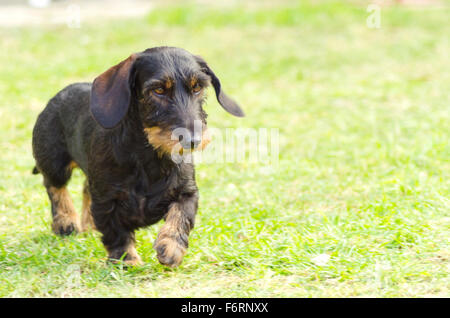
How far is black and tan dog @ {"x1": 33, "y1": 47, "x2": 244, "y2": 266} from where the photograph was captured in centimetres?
409

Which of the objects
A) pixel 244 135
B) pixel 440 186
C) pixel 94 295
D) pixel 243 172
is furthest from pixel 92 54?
pixel 94 295

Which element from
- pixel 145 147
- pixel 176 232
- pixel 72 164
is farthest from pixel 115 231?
pixel 72 164

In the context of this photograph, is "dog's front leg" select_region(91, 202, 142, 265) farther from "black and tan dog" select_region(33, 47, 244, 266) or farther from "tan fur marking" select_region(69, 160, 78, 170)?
"tan fur marking" select_region(69, 160, 78, 170)

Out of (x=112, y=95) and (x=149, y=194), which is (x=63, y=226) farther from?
(x=112, y=95)

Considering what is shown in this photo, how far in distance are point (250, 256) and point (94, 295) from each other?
1054 mm

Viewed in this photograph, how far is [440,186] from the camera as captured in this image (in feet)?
18.5

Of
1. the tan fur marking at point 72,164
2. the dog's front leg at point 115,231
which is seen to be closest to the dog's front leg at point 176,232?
the dog's front leg at point 115,231

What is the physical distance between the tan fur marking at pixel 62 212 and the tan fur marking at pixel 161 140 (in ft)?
4.42

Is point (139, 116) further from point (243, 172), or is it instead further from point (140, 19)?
point (140, 19)

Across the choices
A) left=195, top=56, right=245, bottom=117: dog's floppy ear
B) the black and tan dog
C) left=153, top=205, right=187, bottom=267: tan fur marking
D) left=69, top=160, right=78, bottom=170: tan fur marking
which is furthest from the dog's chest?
left=69, top=160, right=78, bottom=170: tan fur marking

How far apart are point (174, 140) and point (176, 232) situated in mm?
586

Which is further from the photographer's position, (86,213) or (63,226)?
(86,213)

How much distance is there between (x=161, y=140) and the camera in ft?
13.3

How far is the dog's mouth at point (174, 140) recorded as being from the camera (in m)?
3.89
